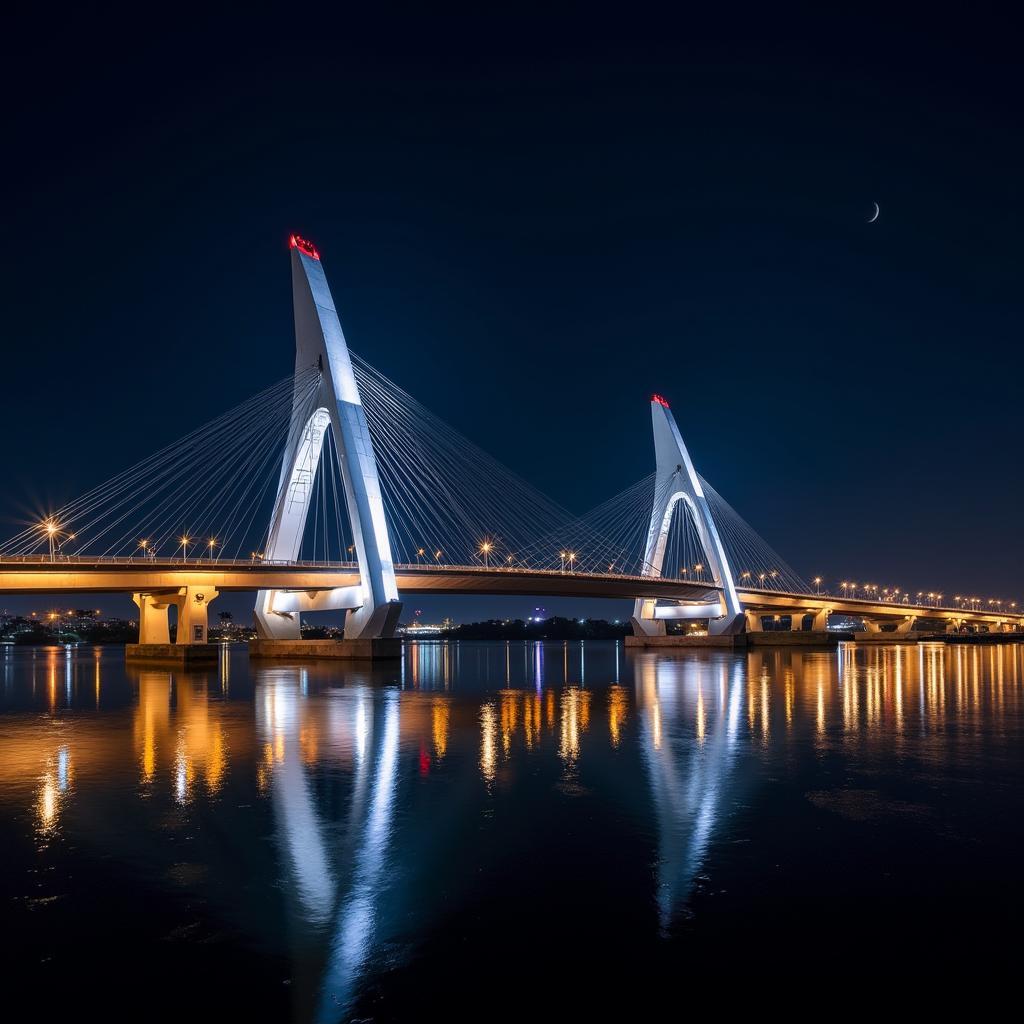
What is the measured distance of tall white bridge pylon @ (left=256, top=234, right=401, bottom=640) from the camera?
35656mm

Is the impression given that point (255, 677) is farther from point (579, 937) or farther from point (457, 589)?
point (579, 937)

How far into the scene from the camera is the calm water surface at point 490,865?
482 cm

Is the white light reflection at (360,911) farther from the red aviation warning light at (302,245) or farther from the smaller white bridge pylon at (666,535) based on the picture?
the smaller white bridge pylon at (666,535)

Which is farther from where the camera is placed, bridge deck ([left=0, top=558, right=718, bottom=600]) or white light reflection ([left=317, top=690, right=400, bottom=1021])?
bridge deck ([left=0, top=558, right=718, bottom=600])

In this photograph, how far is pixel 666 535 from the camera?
211 feet

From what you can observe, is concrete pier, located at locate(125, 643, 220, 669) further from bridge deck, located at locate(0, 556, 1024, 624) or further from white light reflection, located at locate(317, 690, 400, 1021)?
white light reflection, located at locate(317, 690, 400, 1021)

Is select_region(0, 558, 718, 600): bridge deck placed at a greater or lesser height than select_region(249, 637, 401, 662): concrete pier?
greater

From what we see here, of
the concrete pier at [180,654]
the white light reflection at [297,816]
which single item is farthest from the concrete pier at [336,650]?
the white light reflection at [297,816]

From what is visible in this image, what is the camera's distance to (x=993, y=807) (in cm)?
909

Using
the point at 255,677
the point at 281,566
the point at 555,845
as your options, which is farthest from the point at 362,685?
the point at 555,845

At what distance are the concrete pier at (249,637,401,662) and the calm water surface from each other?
22.6m

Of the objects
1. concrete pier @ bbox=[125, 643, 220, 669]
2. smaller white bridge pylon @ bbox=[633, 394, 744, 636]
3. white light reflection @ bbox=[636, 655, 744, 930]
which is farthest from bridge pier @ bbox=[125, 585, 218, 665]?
smaller white bridge pylon @ bbox=[633, 394, 744, 636]

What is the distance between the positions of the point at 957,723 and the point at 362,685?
54.5 feet

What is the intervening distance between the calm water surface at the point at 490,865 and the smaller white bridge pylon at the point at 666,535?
45.7 metres
